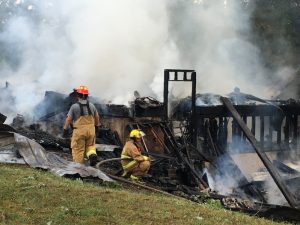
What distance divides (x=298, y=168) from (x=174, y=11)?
39.2 feet

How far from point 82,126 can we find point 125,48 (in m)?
8.37

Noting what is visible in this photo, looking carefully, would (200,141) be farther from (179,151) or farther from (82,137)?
(82,137)

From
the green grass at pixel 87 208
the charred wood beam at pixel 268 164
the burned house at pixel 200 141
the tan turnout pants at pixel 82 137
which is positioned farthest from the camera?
the burned house at pixel 200 141

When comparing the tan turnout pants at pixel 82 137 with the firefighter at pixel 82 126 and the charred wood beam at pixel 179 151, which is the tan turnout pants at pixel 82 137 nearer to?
the firefighter at pixel 82 126

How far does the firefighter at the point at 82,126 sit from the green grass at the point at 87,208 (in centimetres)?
316

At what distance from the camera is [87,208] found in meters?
5.33

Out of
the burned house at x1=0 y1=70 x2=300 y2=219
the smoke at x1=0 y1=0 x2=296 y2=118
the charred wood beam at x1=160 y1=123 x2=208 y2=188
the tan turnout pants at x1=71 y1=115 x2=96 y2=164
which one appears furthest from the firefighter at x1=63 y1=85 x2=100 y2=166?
the smoke at x1=0 y1=0 x2=296 y2=118

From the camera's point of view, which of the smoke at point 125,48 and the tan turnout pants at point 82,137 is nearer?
the tan turnout pants at point 82,137

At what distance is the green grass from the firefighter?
10.4ft

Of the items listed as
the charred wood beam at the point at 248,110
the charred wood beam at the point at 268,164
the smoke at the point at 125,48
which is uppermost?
the smoke at the point at 125,48

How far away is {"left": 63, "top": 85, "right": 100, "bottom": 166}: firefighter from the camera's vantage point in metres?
9.63

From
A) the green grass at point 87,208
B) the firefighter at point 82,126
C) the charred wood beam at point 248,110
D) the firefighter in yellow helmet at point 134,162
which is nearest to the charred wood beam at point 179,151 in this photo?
the firefighter in yellow helmet at point 134,162

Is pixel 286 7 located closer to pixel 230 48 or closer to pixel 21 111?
pixel 230 48

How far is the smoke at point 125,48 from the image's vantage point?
17.0 meters
